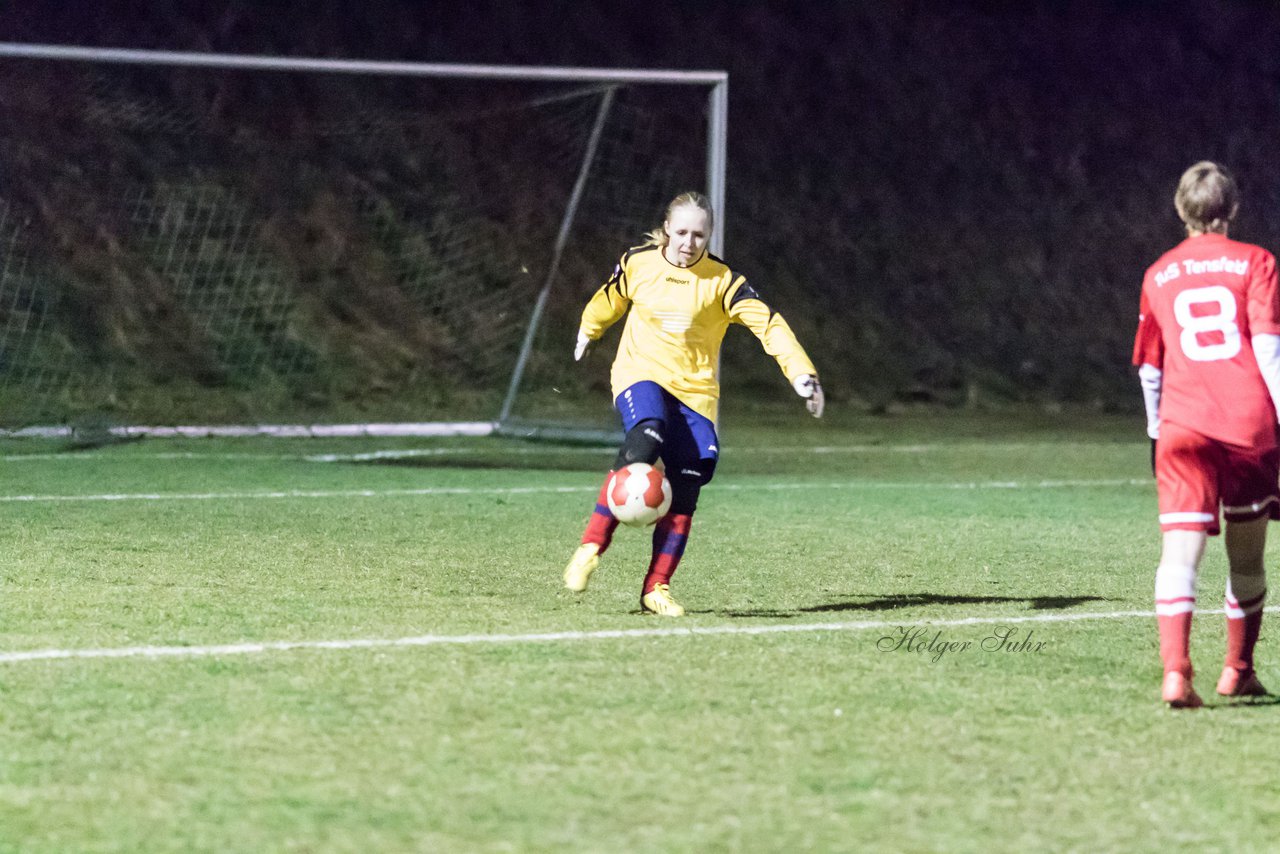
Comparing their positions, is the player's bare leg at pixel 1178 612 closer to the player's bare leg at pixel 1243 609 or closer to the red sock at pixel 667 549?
the player's bare leg at pixel 1243 609

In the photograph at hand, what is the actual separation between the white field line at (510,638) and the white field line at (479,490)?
4.15 meters

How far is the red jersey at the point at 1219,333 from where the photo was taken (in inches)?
175

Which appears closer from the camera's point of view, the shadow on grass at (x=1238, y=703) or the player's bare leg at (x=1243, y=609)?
the shadow on grass at (x=1238, y=703)

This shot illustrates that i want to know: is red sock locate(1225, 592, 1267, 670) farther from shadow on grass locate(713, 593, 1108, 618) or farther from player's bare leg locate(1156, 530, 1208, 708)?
shadow on grass locate(713, 593, 1108, 618)

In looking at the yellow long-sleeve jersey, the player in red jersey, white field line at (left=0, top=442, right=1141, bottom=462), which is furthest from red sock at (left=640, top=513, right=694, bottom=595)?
white field line at (left=0, top=442, right=1141, bottom=462)

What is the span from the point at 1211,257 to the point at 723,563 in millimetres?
3063

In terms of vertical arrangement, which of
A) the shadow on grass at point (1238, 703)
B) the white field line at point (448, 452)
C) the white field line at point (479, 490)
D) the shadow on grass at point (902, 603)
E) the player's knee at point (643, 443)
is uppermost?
the player's knee at point (643, 443)

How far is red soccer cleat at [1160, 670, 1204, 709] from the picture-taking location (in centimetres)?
443

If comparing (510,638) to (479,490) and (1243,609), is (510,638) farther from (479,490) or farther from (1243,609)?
(479,490)

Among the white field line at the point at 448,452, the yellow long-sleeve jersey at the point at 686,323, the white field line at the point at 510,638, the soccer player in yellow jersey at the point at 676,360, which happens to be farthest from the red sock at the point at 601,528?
the white field line at the point at 448,452

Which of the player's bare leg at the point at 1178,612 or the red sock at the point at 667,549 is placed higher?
the player's bare leg at the point at 1178,612

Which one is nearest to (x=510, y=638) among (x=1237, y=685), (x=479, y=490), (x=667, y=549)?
(x=667, y=549)

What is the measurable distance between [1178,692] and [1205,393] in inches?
29.6

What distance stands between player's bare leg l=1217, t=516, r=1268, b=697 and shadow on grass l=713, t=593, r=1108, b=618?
1442mm
